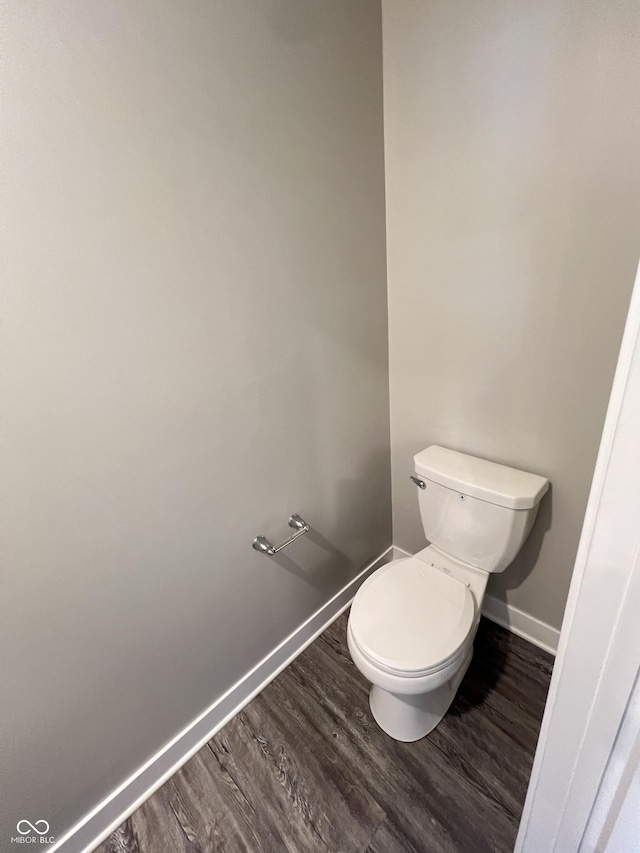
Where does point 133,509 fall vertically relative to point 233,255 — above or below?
below

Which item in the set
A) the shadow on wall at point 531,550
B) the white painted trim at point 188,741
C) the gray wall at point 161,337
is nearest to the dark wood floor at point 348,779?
the white painted trim at point 188,741

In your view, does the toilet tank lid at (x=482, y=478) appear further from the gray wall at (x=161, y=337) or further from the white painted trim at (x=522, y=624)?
the white painted trim at (x=522, y=624)

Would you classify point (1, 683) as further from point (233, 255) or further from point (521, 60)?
point (521, 60)

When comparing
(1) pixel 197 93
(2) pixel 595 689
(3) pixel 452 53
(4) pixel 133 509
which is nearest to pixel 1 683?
(4) pixel 133 509

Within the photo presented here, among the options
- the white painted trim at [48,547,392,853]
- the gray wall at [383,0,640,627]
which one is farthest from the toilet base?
the gray wall at [383,0,640,627]

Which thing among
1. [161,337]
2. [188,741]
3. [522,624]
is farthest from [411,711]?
[161,337]

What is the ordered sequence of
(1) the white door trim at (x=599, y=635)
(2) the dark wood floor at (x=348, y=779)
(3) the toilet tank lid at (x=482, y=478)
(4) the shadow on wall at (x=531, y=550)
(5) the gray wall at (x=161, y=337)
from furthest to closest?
(4) the shadow on wall at (x=531, y=550) < (3) the toilet tank lid at (x=482, y=478) < (2) the dark wood floor at (x=348, y=779) < (5) the gray wall at (x=161, y=337) < (1) the white door trim at (x=599, y=635)

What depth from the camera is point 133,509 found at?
1.02 metres

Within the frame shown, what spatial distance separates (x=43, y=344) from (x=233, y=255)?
53 centimetres

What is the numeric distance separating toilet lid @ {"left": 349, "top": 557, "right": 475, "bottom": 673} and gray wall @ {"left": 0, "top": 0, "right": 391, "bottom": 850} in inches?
14.8

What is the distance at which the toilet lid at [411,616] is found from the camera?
1132 millimetres

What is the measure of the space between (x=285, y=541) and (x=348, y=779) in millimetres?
756

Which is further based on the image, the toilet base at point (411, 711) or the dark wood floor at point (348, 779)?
the toilet base at point (411, 711)

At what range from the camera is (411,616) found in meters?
1.25
